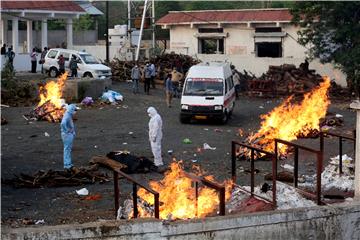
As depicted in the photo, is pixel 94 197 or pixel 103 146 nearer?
pixel 94 197

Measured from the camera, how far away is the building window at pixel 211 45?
43281mm

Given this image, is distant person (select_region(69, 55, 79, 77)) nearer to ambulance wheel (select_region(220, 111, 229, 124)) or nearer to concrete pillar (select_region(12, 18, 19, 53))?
concrete pillar (select_region(12, 18, 19, 53))

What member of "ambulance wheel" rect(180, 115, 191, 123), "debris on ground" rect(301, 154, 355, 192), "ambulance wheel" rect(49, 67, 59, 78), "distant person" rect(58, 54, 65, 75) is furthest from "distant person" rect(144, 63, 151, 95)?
"debris on ground" rect(301, 154, 355, 192)

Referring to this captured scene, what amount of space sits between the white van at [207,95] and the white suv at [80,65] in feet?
32.6

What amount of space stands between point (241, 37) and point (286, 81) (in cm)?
962

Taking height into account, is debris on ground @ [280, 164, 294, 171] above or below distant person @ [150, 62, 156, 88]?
below

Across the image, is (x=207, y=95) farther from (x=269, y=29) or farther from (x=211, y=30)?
(x=211, y=30)

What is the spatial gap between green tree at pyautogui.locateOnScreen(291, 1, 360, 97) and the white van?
8.03m

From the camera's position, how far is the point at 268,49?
41531 millimetres

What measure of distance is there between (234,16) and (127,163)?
27.7m

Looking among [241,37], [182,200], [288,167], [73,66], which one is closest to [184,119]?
[288,167]

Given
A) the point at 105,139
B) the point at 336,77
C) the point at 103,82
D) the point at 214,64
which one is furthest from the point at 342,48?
the point at 105,139

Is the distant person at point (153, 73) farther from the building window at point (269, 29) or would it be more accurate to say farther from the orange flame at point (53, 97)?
the building window at point (269, 29)

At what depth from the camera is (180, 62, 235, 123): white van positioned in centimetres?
2291
